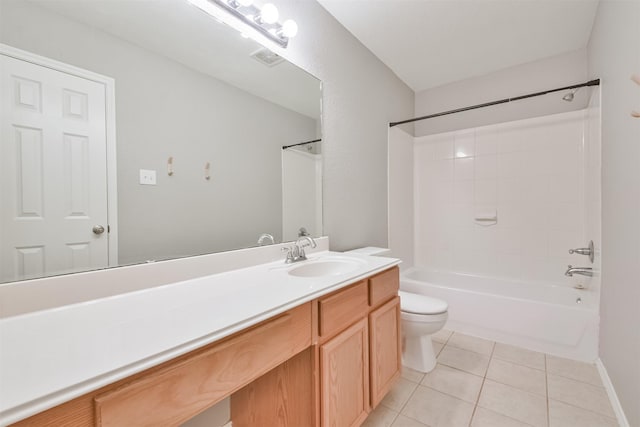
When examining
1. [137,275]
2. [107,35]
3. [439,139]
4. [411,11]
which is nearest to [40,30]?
[107,35]

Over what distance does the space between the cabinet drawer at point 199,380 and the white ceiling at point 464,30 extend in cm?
201

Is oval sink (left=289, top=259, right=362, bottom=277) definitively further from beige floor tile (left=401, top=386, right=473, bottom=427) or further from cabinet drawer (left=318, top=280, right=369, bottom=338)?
beige floor tile (left=401, top=386, right=473, bottom=427)

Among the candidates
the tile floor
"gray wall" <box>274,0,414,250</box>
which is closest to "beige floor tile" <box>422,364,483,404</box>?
the tile floor

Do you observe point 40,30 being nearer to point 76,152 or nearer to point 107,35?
point 107,35

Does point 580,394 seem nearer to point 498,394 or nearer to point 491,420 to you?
point 498,394

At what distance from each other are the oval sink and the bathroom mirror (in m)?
0.25

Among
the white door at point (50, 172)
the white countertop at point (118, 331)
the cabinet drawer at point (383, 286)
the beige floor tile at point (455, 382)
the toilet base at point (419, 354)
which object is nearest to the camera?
the white countertop at point (118, 331)

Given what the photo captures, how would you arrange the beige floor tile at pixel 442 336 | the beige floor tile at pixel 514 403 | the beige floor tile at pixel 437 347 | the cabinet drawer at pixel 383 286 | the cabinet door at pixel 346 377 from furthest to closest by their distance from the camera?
the beige floor tile at pixel 442 336, the beige floor tile at pixel 437 347, the beige floor tile at pixel 514 403, the cabinet drawer at pixel 383 286, the cabinet door at pixel 346 377

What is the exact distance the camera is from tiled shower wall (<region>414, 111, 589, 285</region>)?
233 cm

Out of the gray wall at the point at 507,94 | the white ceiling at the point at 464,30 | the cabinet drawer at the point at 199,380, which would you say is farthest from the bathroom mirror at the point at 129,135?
the gray wall at the point at 507,94

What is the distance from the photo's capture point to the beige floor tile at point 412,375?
1.69 m

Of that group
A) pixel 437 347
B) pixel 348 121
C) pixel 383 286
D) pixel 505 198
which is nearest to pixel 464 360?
pixel 437 347

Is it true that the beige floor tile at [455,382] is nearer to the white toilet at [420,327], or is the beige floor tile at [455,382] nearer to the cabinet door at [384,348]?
the white toilet at [420,327]

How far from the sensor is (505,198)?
8.47ft
